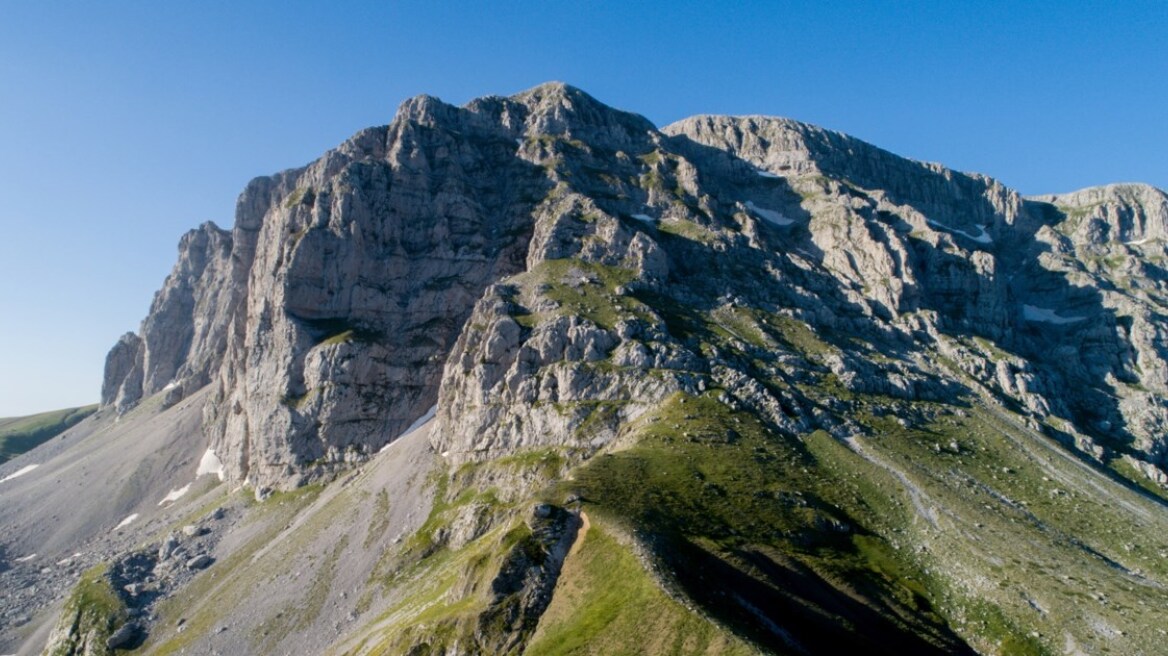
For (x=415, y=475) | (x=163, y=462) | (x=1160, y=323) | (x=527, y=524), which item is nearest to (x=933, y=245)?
(x=1160, y=323)

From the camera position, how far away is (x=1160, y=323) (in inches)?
7288

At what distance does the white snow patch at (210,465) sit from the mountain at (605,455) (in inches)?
43.7

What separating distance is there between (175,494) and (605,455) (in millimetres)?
128129

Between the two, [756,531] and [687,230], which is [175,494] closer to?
[687,230]

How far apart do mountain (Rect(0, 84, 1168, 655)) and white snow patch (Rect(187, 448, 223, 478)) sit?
43.7 inches

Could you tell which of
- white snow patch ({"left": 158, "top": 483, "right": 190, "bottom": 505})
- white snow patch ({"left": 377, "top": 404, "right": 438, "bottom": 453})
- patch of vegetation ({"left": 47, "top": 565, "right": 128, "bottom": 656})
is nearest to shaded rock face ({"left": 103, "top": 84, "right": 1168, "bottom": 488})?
white snow patch ({"left": 377, "top": 404, "right": 438, "bottom": 453})

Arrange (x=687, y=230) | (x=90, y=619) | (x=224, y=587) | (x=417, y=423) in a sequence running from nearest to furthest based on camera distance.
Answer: (x=90, y=619)
(x=224, y=587)
(x=417, y=423)
(x=687, y=230)

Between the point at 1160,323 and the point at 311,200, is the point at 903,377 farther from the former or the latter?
the point at 311,200

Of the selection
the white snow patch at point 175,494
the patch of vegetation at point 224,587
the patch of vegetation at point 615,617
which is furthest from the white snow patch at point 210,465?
the patch of vegetation at point 615,617

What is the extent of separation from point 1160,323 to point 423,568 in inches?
7933

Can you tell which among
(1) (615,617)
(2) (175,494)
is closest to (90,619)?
(2) (175,494)

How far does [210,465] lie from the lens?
173250 mm

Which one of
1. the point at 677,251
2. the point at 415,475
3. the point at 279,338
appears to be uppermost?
the point at 677,251

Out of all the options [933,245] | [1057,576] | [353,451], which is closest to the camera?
[1057,576]
